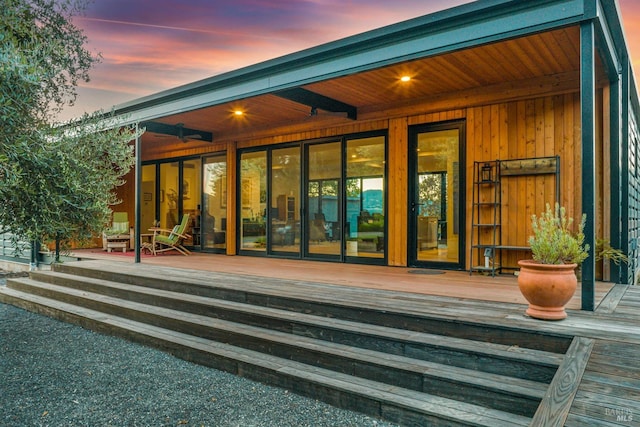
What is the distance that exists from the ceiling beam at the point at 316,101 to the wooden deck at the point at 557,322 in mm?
2335

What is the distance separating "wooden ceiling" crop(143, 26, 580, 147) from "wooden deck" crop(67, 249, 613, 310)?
2323 mm

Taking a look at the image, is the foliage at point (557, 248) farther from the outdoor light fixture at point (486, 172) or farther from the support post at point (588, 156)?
the outdoor light fixture at point (486, 172)

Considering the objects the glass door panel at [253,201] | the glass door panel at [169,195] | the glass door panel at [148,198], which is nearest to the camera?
the glass door panel at [253,201]

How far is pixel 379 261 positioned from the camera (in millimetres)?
6562

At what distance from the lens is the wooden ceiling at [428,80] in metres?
4.29

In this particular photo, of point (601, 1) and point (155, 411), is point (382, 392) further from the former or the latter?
point (601, 1)

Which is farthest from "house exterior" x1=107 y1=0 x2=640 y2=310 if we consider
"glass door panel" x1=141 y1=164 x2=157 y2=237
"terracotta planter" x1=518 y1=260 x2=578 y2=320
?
"glass door panel" x1=141 y1=164 x2=157 y2=237

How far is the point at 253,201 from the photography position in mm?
8414

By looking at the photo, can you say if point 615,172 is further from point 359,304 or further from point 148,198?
point 148,198

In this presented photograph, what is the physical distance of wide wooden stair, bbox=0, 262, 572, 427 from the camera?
246 cm

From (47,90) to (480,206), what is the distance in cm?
504

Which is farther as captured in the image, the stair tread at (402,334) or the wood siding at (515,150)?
the wood siding at (515,150)

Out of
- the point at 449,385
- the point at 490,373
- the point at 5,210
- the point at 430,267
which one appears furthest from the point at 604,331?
the point at 5,210

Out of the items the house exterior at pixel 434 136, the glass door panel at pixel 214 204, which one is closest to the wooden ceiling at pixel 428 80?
the house exterior at pixel 434 136
